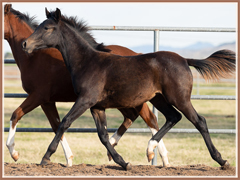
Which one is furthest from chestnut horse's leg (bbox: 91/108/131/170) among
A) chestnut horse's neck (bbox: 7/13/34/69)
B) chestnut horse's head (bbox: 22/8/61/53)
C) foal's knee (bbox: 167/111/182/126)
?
chestnut horse's neck (bbox: 7/13/34/69)

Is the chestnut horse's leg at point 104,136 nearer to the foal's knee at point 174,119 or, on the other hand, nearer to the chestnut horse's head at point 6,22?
the foal's knee at point 174,119

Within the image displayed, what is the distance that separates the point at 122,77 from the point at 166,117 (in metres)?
0.86

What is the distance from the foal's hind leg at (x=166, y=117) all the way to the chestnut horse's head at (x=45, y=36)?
62.3 inches

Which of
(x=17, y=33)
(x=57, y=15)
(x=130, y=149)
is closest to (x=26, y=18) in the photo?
(x=17, y=33)

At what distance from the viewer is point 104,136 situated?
174 inches

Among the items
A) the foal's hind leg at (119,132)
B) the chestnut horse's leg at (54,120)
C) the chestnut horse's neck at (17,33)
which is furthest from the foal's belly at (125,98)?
the chestnut horse's neck at (17,33)

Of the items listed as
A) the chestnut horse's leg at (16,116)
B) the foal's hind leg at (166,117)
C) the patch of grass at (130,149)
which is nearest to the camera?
the foal's hind leg at (166,117)

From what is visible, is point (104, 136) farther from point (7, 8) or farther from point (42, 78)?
point (7, 8)

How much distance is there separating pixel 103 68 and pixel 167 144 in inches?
171

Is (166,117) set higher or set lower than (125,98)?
lower

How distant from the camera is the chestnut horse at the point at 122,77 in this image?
4254 millimetres

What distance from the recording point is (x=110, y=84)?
4.30 metres

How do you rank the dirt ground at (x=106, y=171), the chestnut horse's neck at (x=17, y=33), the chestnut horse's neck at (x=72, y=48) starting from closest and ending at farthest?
the dirt ground at (x=106, y=171)
the chestnut horse's neck at (x=72, y=48)
the chestnut horse's neck at (x=17, y=33)

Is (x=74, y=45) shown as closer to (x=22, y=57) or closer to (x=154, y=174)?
(x=22, y=57)
